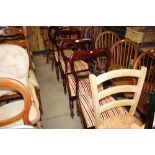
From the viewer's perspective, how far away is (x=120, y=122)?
1339mm

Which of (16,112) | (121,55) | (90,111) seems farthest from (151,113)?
(121,55)

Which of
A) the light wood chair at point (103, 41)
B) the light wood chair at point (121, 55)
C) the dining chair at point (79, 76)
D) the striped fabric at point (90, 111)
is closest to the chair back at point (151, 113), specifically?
the striped fabric at point (90, 111)

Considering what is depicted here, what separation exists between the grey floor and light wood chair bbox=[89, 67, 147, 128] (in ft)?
2.35

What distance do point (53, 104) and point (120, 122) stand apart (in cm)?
126

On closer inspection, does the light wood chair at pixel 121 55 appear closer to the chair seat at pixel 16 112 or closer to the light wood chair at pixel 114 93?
the light wood chair at pixel 114 93

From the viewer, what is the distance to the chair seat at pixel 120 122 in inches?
Answer: 51.5

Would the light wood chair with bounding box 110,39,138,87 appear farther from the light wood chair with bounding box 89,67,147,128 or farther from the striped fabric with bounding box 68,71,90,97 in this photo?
Answer: the light wood chair with bounding box 89,67,147,128

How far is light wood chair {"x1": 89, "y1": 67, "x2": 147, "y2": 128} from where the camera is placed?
120 cm

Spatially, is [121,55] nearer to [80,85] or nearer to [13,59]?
[80,85]

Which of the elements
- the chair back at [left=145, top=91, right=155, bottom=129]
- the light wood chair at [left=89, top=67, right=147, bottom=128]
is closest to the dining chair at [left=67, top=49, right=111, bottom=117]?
the light wood chair at [left=89, top=67, right=147, bottom=128]

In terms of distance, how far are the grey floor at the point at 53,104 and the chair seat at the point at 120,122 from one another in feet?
2.28

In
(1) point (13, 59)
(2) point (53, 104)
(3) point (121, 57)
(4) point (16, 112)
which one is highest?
(1) point (13, 59)
